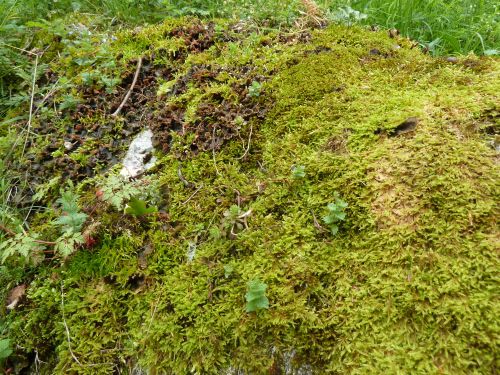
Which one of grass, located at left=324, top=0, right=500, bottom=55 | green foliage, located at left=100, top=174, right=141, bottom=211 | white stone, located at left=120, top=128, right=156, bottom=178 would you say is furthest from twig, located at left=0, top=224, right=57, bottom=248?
grass, located at left=324, top=0, right=500, bottom=55

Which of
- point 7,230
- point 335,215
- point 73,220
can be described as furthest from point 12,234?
point 335,215

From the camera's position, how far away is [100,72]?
12.9 ft

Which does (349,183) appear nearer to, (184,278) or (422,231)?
(422,231)

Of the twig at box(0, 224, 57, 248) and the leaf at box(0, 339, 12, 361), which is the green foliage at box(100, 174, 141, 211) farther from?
the leaf at box(0, 339, 12, 361)

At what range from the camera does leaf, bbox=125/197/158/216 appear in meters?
2.68

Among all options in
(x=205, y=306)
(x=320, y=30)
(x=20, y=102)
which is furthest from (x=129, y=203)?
(x=320, y=30)

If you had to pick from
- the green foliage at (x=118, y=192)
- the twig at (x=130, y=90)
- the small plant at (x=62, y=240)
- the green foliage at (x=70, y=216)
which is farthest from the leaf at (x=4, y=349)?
the twig at (x=130, y=90)

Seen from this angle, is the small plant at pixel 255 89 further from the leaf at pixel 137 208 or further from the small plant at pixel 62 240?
the small plant at pixel 62 240

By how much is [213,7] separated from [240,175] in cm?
304

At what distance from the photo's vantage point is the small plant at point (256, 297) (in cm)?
209

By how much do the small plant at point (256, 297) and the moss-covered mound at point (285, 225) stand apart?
16 mm

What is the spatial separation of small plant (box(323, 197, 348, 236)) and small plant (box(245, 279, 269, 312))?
22.2 inches

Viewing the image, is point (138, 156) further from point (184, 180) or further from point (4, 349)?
point (4, 349)

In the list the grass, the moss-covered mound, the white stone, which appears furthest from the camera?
the grass
